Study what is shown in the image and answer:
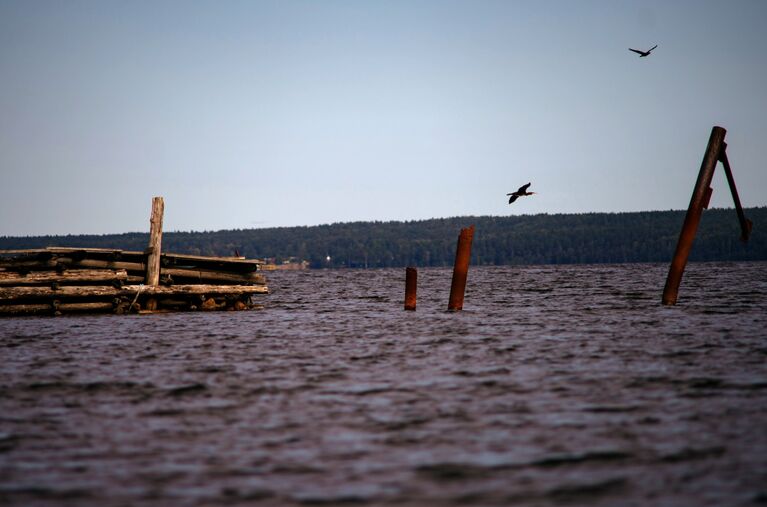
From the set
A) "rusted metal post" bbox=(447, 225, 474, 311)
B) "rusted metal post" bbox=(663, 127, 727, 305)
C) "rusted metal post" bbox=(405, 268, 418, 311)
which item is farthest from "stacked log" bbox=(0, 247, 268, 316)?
"rusted metal post" bbox=(663, 127, 727, 305)

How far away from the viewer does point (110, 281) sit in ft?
95.0

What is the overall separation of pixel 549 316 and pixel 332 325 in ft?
23.1

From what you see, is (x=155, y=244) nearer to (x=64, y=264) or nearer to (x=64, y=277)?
(x=64, y=264)

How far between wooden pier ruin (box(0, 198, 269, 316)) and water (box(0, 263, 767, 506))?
8.45 m

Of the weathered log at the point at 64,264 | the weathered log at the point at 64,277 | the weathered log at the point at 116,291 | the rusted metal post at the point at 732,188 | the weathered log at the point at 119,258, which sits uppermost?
the rusted metal post at the point at 732,188

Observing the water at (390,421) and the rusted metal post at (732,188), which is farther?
the rusted metal post at (732,188)

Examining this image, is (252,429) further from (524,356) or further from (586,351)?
(586,351)

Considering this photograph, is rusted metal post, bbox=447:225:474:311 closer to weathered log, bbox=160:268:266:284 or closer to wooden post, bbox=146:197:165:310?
weathered log, bbox=160:268:266:284

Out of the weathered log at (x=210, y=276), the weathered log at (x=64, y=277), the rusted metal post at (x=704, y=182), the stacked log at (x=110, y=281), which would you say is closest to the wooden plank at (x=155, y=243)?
the stacked log at (x=110, y=281)

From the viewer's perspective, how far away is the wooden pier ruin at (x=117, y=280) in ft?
91.1

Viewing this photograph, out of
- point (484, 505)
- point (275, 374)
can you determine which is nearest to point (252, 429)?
point (484, 505)

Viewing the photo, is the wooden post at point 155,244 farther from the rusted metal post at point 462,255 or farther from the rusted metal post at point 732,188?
the rusted metal post at point 732,188

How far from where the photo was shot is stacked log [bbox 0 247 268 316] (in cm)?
2775

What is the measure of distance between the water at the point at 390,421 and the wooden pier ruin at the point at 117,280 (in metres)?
8.45
